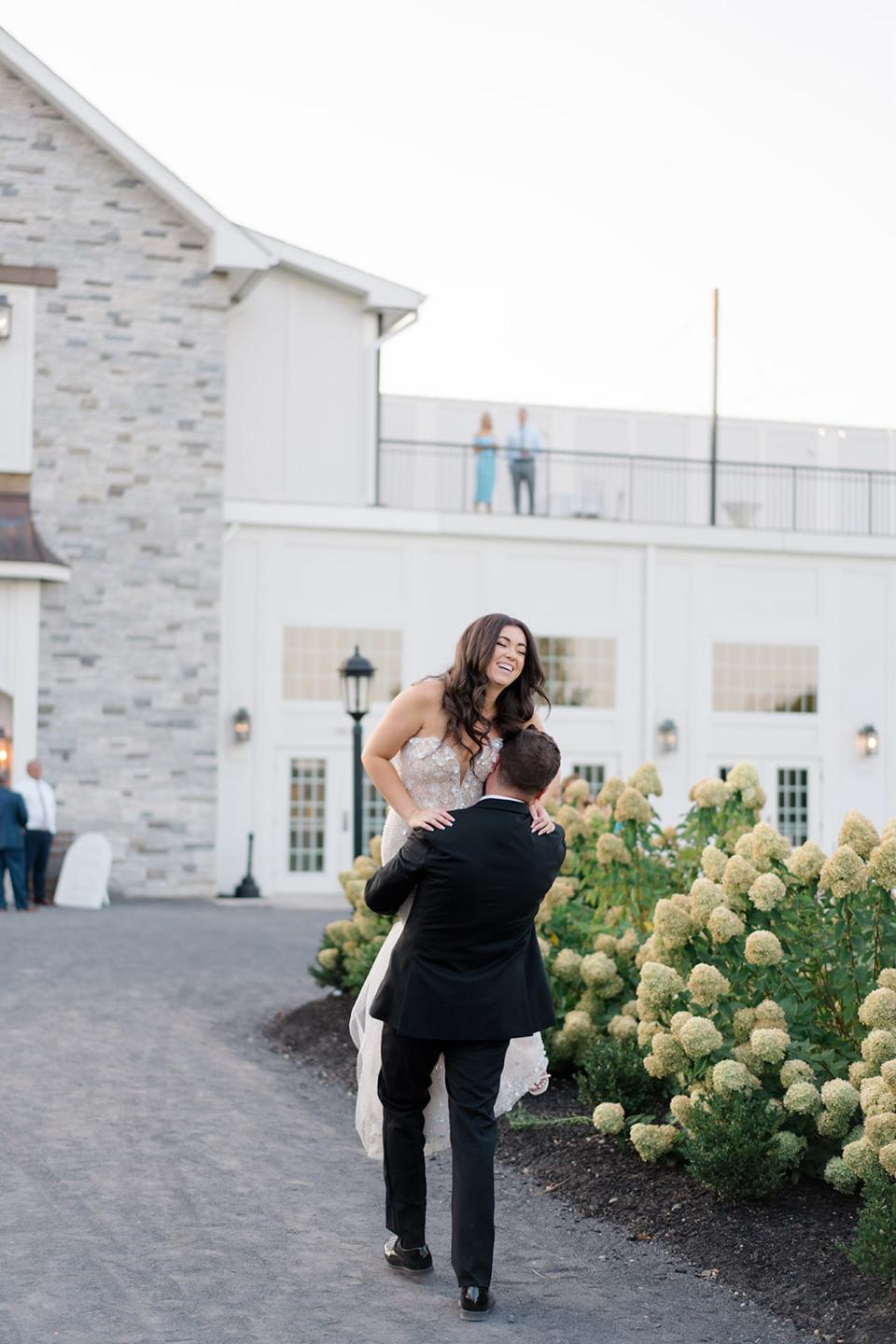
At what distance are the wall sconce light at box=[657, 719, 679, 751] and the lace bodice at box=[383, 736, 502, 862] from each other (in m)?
18.7

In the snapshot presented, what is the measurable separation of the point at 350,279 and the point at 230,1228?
729 inches

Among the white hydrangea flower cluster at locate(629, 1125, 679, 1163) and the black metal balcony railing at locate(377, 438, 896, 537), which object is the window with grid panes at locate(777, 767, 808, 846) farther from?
the white hydrangea flower cluster at locate(629, 1125, 679, 1163)

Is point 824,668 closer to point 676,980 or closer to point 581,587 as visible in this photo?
point 581,587

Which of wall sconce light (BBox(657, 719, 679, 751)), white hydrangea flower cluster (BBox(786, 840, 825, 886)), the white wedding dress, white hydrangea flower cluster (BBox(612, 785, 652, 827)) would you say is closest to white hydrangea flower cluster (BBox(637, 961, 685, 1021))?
white hydrangea flower cluster (BBox(786, 840, 825, 886))

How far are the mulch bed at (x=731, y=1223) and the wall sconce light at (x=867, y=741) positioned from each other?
18141mm

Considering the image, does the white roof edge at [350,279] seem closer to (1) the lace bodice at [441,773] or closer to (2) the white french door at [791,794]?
(2) the white french door at [791,794]

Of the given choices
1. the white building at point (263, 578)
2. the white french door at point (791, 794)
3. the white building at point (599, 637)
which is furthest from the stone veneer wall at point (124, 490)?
the white french door at point (791, 794)

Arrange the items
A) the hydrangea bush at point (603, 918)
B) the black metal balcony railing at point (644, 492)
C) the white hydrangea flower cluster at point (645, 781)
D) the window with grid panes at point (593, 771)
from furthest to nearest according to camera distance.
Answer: the black metal balcony railing at point (644, 492) → the window with grid panes at point (593, 771) → the white hydrangea flower cluster at point (645, 781) → the hydrangea bush at point (603, 918)

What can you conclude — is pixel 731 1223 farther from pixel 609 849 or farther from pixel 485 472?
pixel 485 472

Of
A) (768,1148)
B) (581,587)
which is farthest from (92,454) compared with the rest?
(768,1148)

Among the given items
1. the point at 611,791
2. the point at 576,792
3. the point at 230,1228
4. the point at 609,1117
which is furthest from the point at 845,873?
the point at 576,792

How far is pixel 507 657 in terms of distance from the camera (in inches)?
200

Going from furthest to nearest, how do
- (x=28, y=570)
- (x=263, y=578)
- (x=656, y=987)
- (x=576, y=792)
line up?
(x=263, y=578) < (x=28, y=570) < (x=576, y=792) < (x=656, y=987)

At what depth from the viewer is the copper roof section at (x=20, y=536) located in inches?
808
